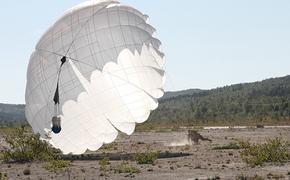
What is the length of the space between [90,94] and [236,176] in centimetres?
1269

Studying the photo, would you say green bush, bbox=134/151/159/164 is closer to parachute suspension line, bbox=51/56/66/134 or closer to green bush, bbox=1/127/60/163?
parachute suspension line, bbox=51/56/66/134

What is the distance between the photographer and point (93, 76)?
1339 inches

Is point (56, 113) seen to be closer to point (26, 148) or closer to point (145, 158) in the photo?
point (26, 148)

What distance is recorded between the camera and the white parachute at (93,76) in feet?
105

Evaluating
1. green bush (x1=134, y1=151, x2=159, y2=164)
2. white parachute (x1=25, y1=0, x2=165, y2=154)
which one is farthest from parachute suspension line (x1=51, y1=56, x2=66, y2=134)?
green bush (x1=134, y1=151, x2=159, y2=164)

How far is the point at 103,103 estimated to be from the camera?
33812mm

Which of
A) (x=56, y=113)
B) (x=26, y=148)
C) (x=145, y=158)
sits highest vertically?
(x=56, y=113)

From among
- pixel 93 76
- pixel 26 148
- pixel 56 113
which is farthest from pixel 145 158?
pixel 26 148

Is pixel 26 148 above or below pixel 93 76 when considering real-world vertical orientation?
below

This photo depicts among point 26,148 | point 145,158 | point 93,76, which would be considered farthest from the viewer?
point 26,148

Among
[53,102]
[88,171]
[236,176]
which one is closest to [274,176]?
[236,176]

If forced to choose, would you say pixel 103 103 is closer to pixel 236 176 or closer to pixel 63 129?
pixel 63 129

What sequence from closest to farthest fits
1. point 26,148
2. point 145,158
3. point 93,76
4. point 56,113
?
point 145,158 → point 56,113 → point 93,76 → point 26,148

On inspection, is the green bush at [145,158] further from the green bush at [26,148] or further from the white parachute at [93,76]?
the green bush at [26,148]
